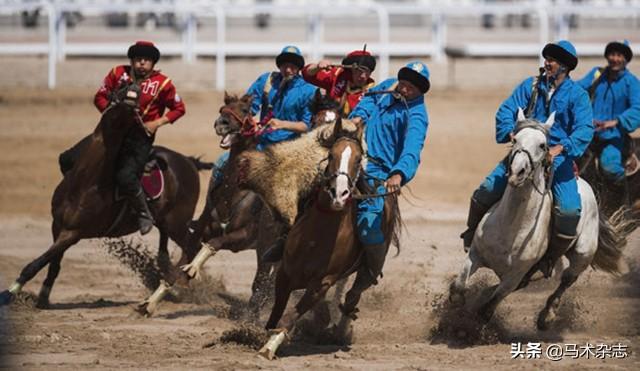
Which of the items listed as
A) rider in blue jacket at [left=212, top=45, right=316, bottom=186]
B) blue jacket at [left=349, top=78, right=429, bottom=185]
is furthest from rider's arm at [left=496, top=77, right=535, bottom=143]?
rider in blue jacket at [left=212, top=45, right=316, bottom=186]

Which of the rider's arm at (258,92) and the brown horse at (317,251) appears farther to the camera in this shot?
the rider's arm at (258,92)

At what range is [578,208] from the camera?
30.4 feet

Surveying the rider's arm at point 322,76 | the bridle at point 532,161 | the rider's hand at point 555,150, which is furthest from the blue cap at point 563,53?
the rider's arm at point 322,76

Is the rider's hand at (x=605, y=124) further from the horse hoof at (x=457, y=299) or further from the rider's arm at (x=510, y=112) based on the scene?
the horse hoof at (x=457, y=299)

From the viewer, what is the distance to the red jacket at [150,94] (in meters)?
10.5

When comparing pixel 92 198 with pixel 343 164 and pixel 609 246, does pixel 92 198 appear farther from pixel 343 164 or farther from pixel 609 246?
pixel 609 246

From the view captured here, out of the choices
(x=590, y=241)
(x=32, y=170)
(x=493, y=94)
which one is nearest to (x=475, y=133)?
(x=493, y=94)

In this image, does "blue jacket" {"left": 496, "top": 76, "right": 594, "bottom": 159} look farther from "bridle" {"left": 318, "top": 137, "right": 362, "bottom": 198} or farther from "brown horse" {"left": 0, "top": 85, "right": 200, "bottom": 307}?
"brown horse" {"left": 0, "top": 85, "right": 200, "bottom": 307}

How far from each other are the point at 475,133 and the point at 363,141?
12.0 meters

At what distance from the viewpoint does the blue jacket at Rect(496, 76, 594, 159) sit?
916 centimetres

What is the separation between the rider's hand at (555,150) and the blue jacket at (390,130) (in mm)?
952

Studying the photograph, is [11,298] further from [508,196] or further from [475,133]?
[475,133]

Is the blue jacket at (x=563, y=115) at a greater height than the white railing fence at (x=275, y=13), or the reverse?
the blue jacket at (x=563, y=115)

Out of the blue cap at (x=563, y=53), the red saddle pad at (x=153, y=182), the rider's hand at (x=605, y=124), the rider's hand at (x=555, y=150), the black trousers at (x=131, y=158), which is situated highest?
the blue cap at (x=563, y=53)
